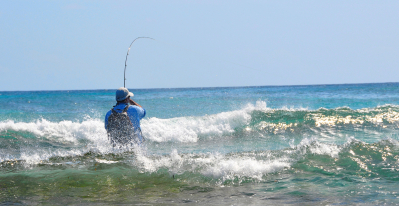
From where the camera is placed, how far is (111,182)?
4855 mm

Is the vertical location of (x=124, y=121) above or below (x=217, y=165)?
above

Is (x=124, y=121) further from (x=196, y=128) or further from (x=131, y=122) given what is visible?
(x=196, y=128)

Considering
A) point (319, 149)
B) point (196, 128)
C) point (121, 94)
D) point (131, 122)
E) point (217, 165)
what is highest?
point (121, 94)

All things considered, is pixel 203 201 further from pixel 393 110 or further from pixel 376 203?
pixel 393 110

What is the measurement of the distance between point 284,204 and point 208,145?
17.4 feet

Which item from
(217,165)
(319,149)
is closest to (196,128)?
(319,149)

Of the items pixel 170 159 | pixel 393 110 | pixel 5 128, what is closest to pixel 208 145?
pixel 170 159

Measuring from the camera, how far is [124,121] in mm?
5285

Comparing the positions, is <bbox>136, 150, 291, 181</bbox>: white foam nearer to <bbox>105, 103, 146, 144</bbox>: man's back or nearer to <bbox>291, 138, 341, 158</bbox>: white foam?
<bbox>105, 103, 146, 144</bbox>: man's back

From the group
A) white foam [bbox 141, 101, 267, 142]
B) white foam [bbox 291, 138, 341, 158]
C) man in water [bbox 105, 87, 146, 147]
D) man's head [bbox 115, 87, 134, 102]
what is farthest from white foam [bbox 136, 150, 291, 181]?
white foam [bbox 141, 101, 267, 142]

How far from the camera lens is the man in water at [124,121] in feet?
17.4

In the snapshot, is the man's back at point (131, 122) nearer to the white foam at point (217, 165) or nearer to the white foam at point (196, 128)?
the white foam at point (217, 165)

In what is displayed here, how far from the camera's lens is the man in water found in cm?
529

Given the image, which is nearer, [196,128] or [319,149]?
[319,149]
